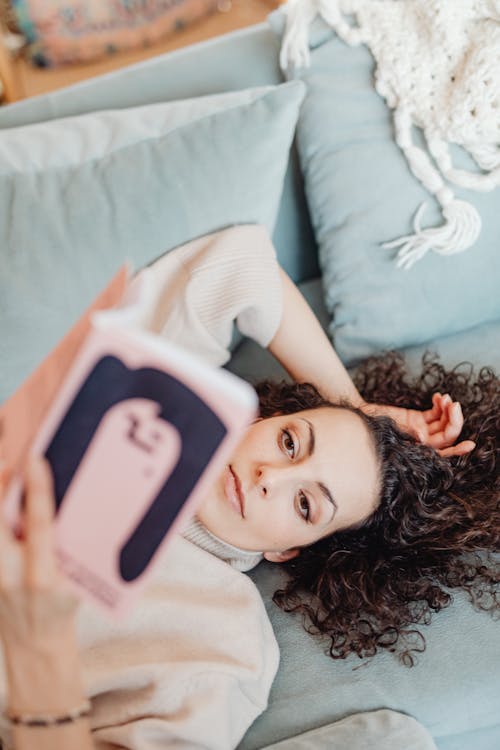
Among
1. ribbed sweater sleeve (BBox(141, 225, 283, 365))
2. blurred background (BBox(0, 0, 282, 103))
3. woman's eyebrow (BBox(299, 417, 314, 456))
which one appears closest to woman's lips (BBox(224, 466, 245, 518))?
woman's eyebrow (BBox(299, 417, 314, 456))

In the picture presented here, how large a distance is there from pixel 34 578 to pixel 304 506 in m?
0.51

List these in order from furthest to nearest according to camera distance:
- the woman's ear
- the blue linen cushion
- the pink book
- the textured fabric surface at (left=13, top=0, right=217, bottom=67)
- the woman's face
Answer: the textured fabric surface at (left=13, top=0, right=217, bottom=67) → the blue linen cushion → the woman's ear → the woman's face → the pink book

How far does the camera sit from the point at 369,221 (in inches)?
45.5

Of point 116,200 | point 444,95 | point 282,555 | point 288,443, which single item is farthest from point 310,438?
point 444,95

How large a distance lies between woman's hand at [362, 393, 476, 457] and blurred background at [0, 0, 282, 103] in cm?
172

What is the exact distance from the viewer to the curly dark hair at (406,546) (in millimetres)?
945

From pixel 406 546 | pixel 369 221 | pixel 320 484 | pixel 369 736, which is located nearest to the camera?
pixel 369 736

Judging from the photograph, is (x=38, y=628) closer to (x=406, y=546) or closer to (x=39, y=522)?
(x=39, y=522)

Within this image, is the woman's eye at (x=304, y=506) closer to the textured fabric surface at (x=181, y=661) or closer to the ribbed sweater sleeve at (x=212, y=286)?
the textured fabric surface at (x=181, y=661)

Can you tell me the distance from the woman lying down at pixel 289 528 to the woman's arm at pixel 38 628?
0.16 m

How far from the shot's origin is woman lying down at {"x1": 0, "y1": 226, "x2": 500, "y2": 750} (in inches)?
33.2

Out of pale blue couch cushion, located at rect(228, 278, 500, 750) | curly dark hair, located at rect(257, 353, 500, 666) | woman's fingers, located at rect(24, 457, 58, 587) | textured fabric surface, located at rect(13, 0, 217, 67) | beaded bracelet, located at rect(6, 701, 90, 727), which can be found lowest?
pale blue couch cushion, located at rect(228, 278, 500, 750)

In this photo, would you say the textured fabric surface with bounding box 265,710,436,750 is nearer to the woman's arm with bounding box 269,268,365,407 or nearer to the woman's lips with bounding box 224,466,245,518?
the woman's lips with bounding box 224,466,245,518

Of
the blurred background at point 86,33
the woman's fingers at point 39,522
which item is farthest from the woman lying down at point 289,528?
the blurred background at point 86,33
